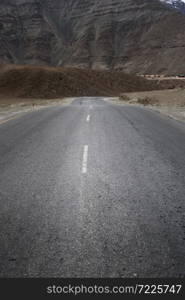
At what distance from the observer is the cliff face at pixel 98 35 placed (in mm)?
124037

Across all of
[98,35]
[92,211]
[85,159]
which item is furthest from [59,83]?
[98,35]

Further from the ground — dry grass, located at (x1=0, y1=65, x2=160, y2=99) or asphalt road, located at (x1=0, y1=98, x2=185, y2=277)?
dry grass, located at (x1=0, y1=65, x2=160, y2=99)

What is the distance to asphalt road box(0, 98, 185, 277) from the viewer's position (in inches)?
155

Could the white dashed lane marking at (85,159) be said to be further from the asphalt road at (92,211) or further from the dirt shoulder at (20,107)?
the dirt shoulder at (20,107)

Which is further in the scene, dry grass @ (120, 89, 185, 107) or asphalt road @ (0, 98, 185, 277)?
dry grass @ (120, 89, 185, 107)

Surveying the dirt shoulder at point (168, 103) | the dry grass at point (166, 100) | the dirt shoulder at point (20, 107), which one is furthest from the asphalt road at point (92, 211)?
the dry grass at point (166, 100)

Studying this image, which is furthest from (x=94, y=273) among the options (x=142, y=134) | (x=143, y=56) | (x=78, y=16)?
(x=78, y=16)

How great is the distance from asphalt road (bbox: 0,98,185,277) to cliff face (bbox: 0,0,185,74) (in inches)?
4386

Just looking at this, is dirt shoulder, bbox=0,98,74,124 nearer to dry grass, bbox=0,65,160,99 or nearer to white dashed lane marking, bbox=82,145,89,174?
white dashed lane marking, bbox=82,145,89,174

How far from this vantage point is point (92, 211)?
17.7ft

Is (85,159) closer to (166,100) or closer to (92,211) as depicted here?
(92,211)

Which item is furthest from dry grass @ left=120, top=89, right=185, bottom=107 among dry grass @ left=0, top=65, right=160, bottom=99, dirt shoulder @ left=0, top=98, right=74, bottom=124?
dry grass @ left=0, top=65, right=160, bottom=99

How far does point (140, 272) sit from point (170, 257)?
50cm

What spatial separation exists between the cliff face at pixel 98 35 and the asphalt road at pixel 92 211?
11140cm
